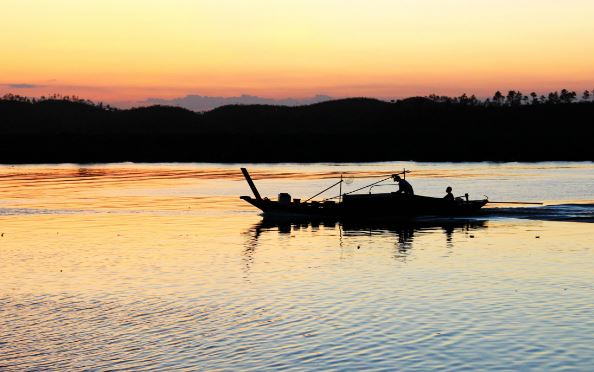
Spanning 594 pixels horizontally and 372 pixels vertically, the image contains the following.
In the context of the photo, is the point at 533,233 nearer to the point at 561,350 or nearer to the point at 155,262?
the point at 155,262

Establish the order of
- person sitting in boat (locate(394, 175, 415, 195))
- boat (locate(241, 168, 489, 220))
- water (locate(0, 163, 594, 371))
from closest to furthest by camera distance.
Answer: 1. water (locate(0, 163, 594, 371))
2. person sitting in boat (locate(394, 175, 415, 195))
3. boat (locate(241, 168, 489, 220))

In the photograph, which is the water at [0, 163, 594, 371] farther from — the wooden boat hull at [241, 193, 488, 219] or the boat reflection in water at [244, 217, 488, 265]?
the wooden boat hull at [241, 193, 488, 219]

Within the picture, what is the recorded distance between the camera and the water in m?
22.0

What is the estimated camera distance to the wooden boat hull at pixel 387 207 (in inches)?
2194

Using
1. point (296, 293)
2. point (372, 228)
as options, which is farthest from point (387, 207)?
point (296, 293)

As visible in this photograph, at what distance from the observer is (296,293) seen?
30531 millimetres

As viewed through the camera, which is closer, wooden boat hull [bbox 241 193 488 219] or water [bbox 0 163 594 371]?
water [bbox 0 163 594 371]

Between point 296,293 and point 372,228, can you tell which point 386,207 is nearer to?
point 372,228

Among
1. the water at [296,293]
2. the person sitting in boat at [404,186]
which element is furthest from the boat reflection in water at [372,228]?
the person sitting in boat at [404,186]

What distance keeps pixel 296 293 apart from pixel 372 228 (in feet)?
75.7

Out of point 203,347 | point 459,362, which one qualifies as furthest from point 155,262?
point 459,362

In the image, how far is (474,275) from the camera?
3403 centimetres

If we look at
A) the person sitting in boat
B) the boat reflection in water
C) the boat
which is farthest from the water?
the person sitting in boat

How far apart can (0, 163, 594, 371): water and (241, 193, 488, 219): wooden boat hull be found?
153 centimetres
